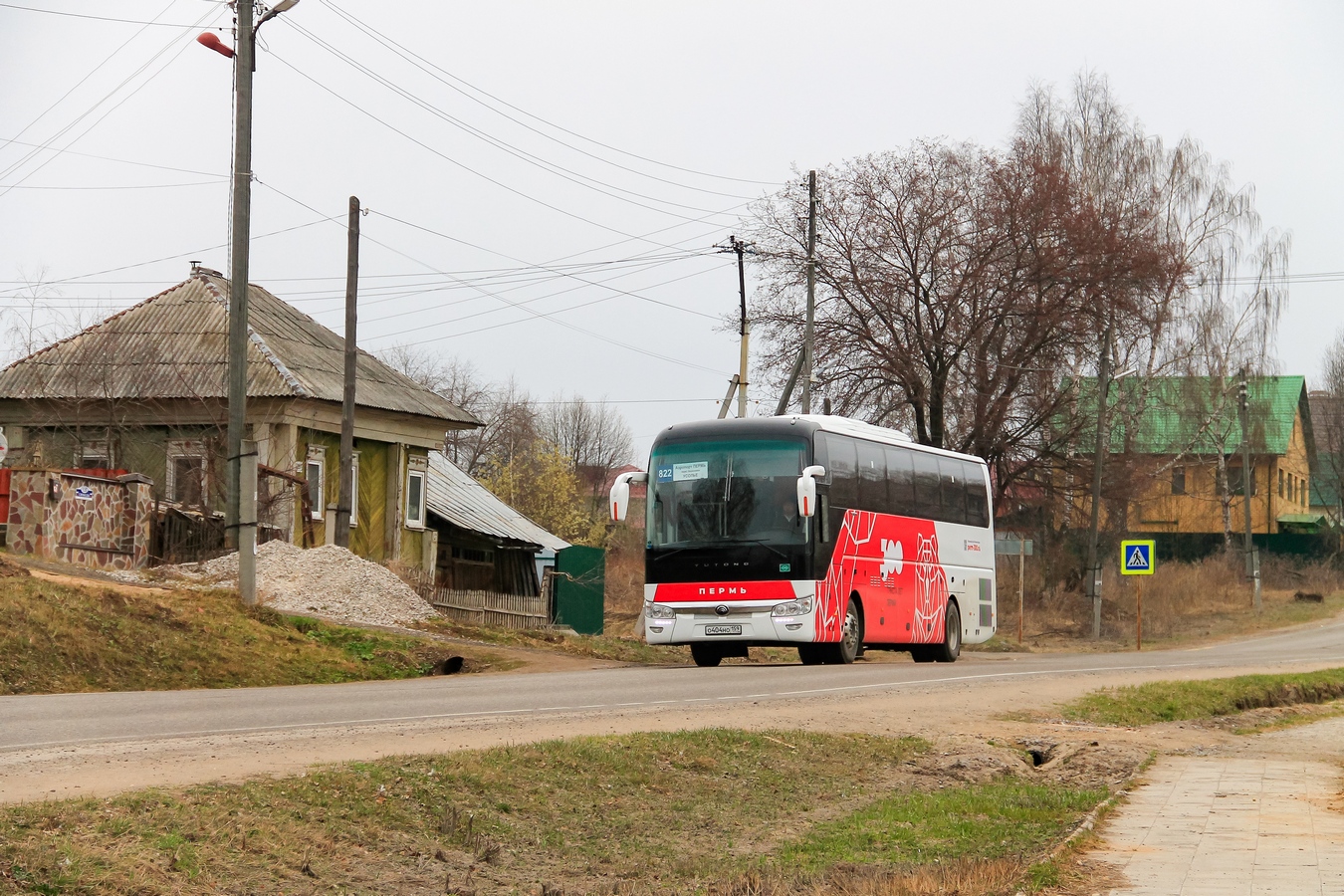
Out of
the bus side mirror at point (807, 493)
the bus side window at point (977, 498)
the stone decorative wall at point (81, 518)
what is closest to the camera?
the bus side mirror at point (807, 493)

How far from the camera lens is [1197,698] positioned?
1844 cm

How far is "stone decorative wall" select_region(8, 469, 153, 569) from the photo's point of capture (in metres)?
26.3

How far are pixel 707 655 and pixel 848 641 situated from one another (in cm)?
226

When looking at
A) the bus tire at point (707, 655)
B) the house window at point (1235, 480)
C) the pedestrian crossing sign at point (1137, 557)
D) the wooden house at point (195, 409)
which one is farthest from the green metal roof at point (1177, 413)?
the bus tire at point (707, 655)

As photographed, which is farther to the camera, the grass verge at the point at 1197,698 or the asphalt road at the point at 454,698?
the grass verge at the point at 1197,698

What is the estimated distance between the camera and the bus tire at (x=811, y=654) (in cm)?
2326

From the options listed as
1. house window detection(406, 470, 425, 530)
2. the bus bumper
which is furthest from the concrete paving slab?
house window detection(406, 470, 425, 530)

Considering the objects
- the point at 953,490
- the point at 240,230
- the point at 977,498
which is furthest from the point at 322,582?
the point at 977,498

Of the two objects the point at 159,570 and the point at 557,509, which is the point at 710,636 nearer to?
the point at 159,570

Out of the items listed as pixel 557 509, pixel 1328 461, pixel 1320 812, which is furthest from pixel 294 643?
pixel 1328 461

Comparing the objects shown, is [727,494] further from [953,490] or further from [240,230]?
[240,230]

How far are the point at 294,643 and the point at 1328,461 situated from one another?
259 feet

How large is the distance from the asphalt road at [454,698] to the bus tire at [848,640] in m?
0.70

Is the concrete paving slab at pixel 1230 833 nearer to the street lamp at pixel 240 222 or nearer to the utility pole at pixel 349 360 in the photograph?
the street lamp at pixel 240 222
